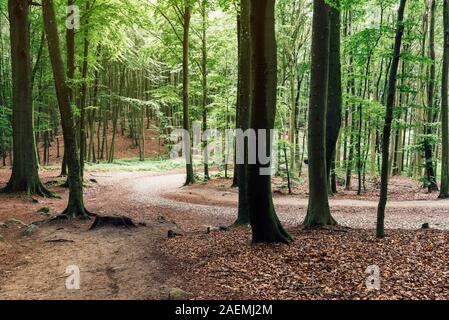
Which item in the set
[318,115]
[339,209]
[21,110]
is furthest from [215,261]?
[21,110]

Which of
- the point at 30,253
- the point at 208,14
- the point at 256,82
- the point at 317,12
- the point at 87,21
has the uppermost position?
the point at 208,14

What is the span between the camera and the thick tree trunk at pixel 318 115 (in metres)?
8.84

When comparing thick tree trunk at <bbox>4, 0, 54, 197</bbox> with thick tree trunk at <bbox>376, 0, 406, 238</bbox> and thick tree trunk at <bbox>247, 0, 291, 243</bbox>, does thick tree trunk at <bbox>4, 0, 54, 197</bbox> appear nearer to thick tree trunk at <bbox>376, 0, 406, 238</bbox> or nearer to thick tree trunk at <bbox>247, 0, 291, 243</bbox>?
thick tree trunk at <bbox>247, 0, 291, 243</bbox>

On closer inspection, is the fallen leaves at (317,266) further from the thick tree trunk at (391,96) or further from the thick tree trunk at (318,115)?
the thick tree trunk at (391,96)

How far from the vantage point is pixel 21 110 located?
14.0 m

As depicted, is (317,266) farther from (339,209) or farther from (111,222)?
(339,209)

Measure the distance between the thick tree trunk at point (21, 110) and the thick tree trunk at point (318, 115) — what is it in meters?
10.4

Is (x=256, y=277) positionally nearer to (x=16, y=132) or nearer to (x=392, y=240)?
(x=392, y=240)

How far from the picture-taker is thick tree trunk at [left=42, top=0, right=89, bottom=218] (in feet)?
32.8

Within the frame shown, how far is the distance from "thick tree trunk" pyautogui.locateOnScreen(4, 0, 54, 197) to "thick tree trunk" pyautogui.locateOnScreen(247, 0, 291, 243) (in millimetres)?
10153
